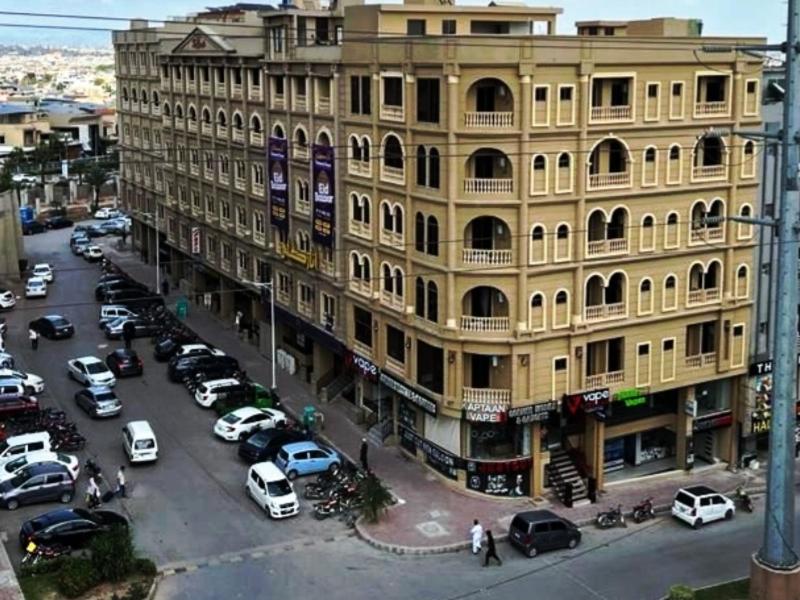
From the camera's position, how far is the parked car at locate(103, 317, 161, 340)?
2633 inches

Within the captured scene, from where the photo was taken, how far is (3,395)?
172ft

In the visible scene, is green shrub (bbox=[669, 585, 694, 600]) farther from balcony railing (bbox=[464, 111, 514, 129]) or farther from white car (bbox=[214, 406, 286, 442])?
white car (bbox=[214, 406, 286, 442])

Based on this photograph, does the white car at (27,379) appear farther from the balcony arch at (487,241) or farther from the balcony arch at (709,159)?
the balcony arch at (709,159)

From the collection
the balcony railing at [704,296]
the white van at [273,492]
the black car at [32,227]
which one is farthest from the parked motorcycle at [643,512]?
the black car at [32,227]

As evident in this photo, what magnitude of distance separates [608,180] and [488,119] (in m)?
5.92

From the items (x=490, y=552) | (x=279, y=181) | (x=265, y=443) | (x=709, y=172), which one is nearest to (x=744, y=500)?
(x=490, y=552)

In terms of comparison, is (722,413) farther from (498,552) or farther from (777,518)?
(777,518)

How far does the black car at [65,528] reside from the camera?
37.7 metres

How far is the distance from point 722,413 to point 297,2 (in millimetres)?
34003

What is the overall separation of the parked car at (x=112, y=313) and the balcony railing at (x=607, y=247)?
35.8 meters

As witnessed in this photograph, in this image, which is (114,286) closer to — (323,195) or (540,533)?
(323,195)

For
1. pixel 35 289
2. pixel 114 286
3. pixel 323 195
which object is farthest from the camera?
pixel 35 289

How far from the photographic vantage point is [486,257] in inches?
1665

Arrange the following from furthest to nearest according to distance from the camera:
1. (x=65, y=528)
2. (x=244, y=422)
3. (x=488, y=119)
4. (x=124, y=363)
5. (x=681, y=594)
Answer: (x=124, y=363)
(x=244, y=422)
(x=488, y=119)
(x=65, y=528)
(x=681, y=594)
